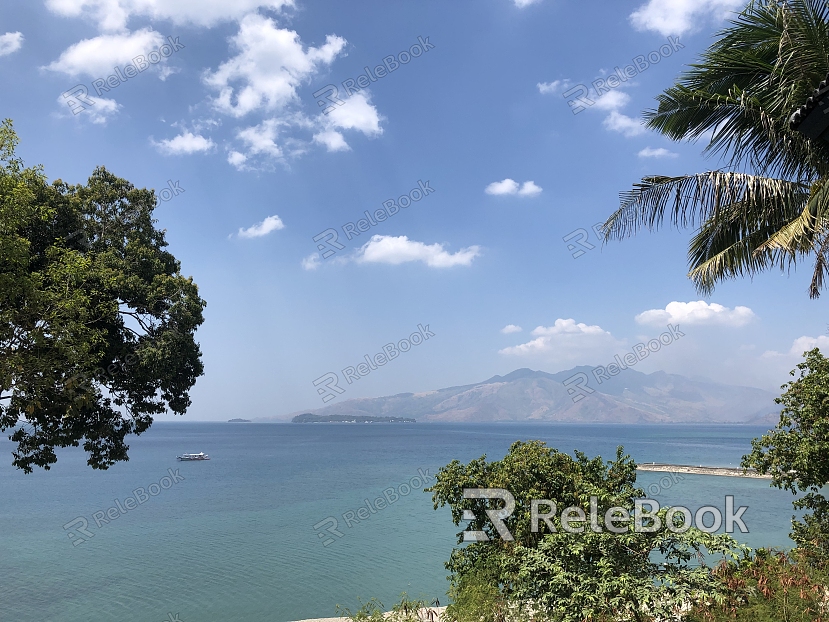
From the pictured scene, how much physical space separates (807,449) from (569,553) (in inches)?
170

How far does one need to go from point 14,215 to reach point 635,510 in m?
9.03

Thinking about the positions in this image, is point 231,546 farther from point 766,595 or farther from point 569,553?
point 766,595

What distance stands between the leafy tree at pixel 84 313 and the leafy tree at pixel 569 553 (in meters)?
6.28

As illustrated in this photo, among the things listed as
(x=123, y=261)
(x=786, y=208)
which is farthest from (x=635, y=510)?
(x=123, y=261)

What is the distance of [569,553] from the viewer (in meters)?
5.58

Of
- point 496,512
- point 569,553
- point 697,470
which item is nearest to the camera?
point 569,553

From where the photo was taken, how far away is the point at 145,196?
11.0m

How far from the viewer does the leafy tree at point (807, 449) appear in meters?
7.13

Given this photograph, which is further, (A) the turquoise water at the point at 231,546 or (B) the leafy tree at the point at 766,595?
(A) the turquoise water at the point at 231,546

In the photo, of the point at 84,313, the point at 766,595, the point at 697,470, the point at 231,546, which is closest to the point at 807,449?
the point at 766,595

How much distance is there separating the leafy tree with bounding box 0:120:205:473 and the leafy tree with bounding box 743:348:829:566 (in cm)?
1092

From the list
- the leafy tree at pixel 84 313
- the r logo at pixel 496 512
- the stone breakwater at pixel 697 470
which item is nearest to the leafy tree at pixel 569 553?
the r logo at pixel 496 512

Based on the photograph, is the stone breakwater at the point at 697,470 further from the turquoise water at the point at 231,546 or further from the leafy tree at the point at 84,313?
the leafy tree at the point at 84,313

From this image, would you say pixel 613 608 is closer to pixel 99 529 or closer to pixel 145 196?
pixel 145 196
